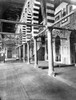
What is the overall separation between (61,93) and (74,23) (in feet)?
23.9

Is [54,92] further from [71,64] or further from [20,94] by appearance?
[71,64]

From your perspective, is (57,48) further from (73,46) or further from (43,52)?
(43,52)

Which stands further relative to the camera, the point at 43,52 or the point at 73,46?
the point at 43,52

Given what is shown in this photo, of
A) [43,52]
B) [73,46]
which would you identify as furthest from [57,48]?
[43,52]

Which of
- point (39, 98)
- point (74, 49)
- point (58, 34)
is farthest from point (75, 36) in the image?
point (39, 98)

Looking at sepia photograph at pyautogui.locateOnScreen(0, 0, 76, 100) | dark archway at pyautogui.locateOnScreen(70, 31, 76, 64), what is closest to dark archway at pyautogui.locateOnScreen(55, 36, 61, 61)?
sepia photograph at pyautogui.locateOnScreen(0, 0, 76, 100)

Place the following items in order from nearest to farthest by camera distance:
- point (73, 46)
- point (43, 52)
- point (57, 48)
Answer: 1. point (73, 46)
2. point (57, 48)
3. point (43, 52)

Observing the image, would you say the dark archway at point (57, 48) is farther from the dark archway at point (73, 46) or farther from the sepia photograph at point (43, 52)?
the dark archway at point (73, 46)

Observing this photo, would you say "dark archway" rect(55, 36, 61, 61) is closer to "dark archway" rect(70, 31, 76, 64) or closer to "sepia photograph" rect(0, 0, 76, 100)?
"sepia photograph" rect(0, 0, 76, 100)

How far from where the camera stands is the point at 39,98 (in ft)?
9.52

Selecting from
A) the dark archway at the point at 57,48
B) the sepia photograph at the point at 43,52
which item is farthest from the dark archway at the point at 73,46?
the dark archway at the point at 57,48

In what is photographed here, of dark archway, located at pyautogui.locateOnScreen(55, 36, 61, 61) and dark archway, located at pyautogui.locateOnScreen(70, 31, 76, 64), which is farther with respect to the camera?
dark archway, located at pyautogui.locateOnScreen(55, 36, 61, 61)

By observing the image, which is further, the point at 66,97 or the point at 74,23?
the point at 74,23

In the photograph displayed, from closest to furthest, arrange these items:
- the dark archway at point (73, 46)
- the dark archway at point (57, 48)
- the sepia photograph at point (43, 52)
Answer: the sepia photograph at point (43, 52)
the dark archway at point (73, 46)
the dark archway at point (57, 48)
